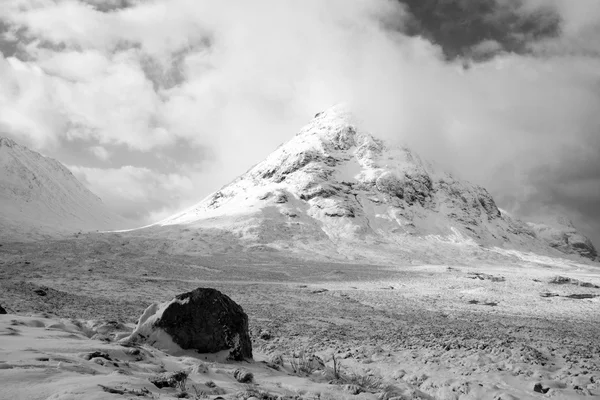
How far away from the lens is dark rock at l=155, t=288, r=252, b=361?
7562 millimetres

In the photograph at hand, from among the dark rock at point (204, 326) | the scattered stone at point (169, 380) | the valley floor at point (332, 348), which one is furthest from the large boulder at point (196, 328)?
the scattered stone at point (169, 380)

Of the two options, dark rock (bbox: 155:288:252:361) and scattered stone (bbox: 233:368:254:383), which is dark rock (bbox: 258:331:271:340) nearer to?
dark rock (bbox: 155:288:252:361)

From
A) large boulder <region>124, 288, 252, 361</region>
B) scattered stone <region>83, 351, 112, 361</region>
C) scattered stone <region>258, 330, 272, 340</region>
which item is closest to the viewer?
scattered stone <region>83, 351, 112, 361</region>

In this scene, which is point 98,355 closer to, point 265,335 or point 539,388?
point 265,335

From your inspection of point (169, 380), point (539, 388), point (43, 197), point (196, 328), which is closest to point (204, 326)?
point (196, 328)

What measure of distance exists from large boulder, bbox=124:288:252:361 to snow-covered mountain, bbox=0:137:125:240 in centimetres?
10563

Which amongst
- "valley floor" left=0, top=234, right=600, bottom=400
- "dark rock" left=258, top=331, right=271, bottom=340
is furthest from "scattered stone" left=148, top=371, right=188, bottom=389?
"dark rock" left=258, top=331, right=271, bottom=340

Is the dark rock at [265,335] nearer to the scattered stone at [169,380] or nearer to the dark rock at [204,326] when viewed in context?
the dark rock at [204,326]

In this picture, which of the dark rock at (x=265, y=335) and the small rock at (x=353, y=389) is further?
the dark rock at (x=265, y=335)

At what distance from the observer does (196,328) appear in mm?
7645

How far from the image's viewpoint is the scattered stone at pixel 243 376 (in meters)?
6.14

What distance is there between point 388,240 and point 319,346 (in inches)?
3674

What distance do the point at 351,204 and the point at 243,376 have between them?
113277 millimetres

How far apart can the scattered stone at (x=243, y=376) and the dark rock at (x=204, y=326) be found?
115 centimetres
